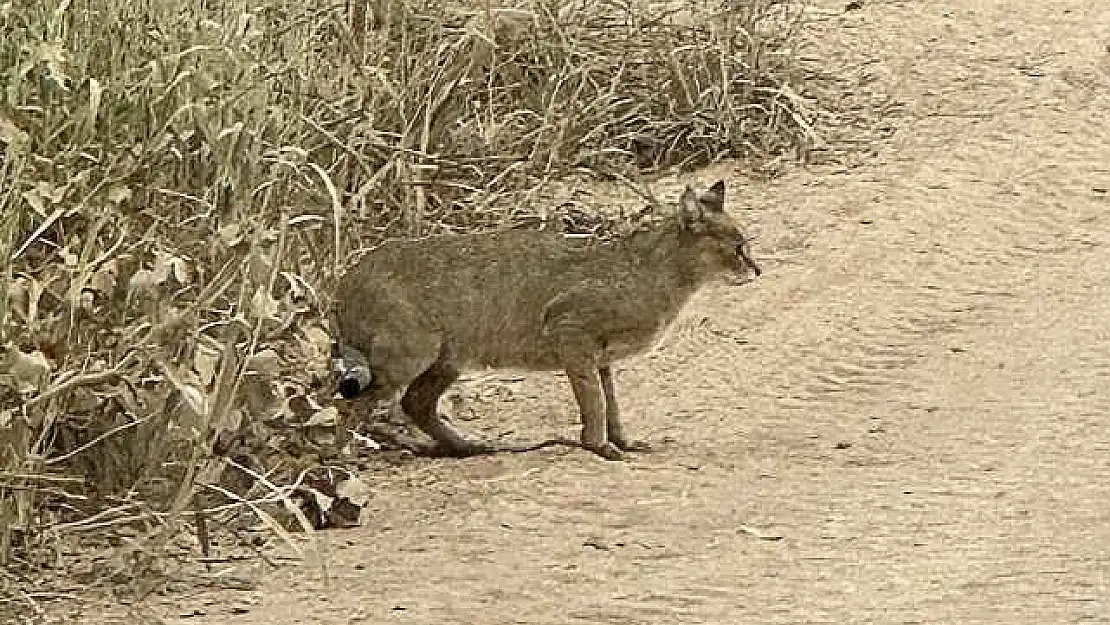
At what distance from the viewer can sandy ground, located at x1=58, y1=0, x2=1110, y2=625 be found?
511 centimetres

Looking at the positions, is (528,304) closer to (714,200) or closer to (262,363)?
(714,200)

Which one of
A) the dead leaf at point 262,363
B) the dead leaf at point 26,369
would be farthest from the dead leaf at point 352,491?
the dead leaf at point 26,369

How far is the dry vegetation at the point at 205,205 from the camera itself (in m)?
5.18

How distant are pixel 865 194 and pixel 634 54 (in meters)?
1.22

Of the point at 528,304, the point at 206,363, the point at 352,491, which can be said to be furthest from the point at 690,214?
the point at 206,363

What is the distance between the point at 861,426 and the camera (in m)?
6.89

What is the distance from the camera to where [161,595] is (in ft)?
16.7

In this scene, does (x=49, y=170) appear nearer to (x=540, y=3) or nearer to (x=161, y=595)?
(x=161, y=595)

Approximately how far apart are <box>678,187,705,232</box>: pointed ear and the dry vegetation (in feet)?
3.38

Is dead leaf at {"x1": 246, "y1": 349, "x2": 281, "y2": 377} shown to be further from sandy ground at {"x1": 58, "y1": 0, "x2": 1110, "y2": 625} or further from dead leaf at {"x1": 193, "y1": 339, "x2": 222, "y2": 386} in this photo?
sandy ground at {"x1": 58, "y1": 0, "x2": 1110, "y2": 625}

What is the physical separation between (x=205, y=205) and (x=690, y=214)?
5.71ft

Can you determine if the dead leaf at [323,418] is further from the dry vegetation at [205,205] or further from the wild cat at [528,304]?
the wild cat at [528,304]

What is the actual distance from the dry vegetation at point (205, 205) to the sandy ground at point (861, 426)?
41cm

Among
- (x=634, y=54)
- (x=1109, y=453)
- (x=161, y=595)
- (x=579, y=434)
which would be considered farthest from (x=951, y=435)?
(x=634, y=54)
